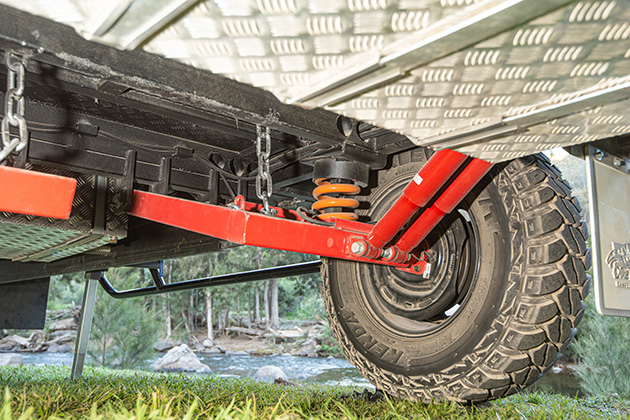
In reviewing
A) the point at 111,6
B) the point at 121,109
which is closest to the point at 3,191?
the point at 111,6

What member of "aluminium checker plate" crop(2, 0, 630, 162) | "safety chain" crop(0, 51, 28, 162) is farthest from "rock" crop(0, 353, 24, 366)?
"aluminium checker plate" crop(2, 0, 630, 162)

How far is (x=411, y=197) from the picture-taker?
181 centimetres

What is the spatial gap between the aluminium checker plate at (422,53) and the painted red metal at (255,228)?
681 millimetres

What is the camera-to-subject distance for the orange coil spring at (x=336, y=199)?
7.38 feet

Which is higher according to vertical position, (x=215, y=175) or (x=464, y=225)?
(x=215, y=175)

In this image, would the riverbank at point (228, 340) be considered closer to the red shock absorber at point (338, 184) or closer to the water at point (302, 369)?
the water at point (302, 369)

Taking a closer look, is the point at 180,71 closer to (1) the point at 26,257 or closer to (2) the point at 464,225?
(2) the point at 464,225

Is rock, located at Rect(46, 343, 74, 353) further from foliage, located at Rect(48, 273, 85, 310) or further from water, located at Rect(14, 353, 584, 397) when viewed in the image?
foliage, located at Rect(48, 273, 85, 310)

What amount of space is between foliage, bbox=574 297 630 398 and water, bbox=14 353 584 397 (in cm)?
209

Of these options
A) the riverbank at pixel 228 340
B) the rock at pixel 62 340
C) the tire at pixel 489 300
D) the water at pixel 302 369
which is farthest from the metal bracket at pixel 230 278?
the rock at pixel 62 340

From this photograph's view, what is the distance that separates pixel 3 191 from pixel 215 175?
60.5 inches

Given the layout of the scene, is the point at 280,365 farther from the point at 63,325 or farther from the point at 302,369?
the point at 63,325

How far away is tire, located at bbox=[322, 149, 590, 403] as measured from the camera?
1.77 meters

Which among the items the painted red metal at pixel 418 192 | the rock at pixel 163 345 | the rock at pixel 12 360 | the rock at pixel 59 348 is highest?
the painted red metal at pixel 418 192
